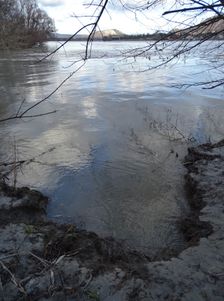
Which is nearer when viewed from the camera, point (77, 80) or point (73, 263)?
point (73, 263)

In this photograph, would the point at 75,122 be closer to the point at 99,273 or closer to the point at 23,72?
the point at 99,273

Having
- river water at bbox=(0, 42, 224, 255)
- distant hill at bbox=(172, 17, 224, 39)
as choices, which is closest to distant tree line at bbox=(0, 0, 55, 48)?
river water at bbox=(0, 42, 224, 255)

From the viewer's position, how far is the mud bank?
3.51m

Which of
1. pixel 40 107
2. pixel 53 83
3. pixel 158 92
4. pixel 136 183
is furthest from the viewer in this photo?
pixel 53 83

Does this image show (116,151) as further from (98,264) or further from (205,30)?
(98,264)

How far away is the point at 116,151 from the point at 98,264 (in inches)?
173

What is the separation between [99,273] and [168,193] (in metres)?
2.74

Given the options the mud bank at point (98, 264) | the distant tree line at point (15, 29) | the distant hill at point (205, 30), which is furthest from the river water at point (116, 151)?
the distant tree line at point (15, 29)

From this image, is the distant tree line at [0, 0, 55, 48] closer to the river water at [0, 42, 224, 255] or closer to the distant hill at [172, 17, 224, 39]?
the river water at [0, 42, 224, 255]

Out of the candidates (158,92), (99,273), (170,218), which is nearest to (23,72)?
(158,92)

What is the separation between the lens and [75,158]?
778 centimetres

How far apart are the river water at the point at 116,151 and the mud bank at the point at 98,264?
1.65 ft

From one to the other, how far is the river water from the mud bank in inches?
19.8

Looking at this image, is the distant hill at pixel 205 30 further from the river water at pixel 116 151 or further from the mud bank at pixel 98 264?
the mud bank at pixel 98 264
